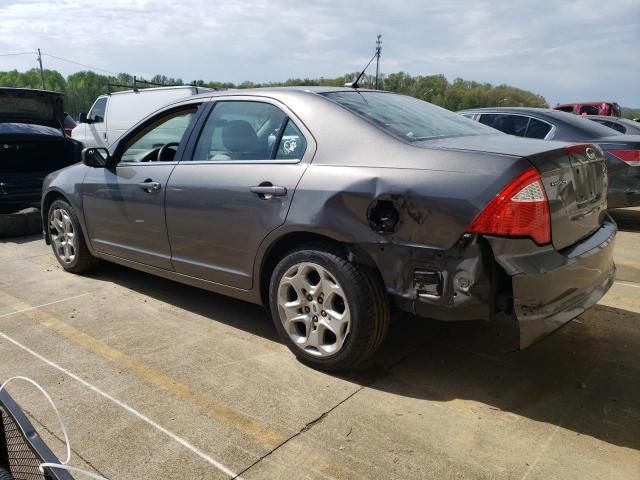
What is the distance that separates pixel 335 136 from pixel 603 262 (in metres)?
1.64

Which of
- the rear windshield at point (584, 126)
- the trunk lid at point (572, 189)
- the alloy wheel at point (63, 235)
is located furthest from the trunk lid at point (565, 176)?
the rear windshield at point (584, 126)

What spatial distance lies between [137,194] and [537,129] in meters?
5.42

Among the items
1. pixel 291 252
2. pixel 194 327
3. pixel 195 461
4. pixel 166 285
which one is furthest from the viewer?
pixel 166 285

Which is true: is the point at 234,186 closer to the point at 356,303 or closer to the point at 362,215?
the point at 362,215

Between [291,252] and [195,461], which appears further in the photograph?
[291,252]

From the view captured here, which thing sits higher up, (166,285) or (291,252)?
(291,252)

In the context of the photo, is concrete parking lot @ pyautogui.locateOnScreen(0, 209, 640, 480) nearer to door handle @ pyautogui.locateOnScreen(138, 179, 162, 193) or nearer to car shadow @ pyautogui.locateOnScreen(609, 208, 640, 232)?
door handle @ pyautogui.locateOnScreen(138, 179, 162, 193)

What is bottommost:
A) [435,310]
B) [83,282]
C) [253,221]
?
[83,282]

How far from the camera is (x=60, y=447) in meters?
2.43

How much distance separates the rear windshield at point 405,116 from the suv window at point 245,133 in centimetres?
36

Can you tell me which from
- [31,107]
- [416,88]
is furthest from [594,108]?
[416,88]

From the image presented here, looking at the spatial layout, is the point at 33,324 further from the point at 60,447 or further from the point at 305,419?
the point at 305,419

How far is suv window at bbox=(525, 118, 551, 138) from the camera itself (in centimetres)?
700

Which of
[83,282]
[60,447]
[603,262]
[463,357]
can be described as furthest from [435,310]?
[83,282]
